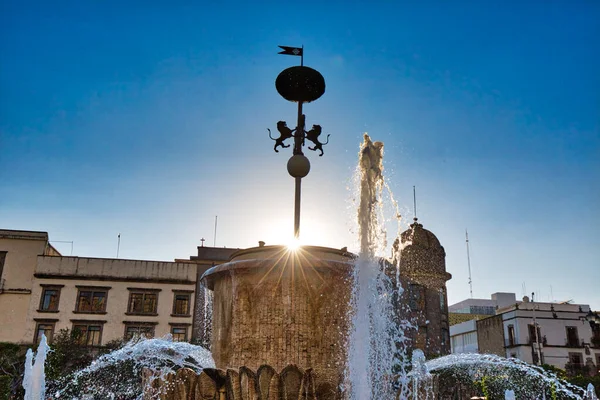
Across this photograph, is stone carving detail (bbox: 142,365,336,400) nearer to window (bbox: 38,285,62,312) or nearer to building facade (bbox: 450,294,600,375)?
window (bbox: 38,285,62,312)

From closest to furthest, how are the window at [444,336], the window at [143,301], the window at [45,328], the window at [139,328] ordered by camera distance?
the window at [45,328] < the window at [139,328] < the window at [143,301] < the window at [444,336]

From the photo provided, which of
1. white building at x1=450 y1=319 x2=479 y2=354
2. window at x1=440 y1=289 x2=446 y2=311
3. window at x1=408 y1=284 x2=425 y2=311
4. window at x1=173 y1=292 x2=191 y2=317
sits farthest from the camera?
white building at x1=450 y1=319 x2=479 y2=354

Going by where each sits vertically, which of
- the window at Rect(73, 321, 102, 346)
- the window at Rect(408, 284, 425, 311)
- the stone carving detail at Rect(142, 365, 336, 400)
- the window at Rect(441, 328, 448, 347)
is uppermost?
the window at Rect(408, 284, 425, 311)

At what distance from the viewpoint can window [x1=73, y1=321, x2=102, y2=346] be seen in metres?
33.8

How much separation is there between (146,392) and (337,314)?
287 cm

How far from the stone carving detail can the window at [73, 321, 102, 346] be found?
2965cm

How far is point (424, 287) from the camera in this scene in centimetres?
4522

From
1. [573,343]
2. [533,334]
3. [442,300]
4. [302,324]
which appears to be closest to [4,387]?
[302,324]

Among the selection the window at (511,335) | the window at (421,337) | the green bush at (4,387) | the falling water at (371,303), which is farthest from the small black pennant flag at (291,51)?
the window at (511,335)

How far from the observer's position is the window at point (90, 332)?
33.8 metres

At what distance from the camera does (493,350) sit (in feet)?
155

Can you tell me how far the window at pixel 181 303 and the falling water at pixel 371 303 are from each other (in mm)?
27834

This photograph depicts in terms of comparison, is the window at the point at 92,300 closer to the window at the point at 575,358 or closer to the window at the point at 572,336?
the window at the point at 575,358

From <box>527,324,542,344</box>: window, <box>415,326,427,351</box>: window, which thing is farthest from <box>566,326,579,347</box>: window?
<box>415,326,427,351</box>: window
